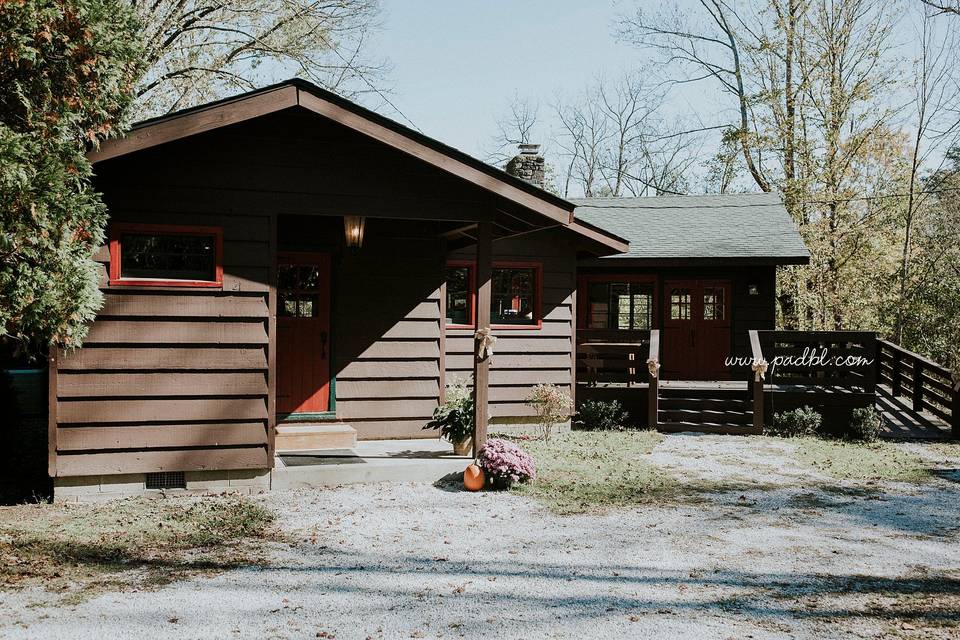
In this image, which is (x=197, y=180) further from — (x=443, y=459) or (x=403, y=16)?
(x=403, y=16)

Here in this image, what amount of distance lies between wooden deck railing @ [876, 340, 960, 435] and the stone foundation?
32.3 ft

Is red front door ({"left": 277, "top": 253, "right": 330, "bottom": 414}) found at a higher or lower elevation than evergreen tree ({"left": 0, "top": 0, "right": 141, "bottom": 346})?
lower

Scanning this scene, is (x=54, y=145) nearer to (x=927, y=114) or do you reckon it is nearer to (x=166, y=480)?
(x=166, y=480)

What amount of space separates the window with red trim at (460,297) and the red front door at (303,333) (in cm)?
245

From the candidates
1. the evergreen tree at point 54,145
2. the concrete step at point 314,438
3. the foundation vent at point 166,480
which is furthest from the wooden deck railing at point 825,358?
the evergreen tree at point 54,145

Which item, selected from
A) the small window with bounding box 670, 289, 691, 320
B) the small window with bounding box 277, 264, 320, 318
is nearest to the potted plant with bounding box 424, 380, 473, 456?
the small window with bounding box 277, 264, 320, 318

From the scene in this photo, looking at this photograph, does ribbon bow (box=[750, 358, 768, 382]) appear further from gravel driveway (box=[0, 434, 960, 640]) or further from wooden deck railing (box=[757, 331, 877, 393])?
gravel driveway (box=[0, 434, 960, 640])

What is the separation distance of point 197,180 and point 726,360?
1034 centimetres

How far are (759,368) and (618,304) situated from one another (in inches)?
148

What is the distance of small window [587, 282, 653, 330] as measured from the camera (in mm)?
14844

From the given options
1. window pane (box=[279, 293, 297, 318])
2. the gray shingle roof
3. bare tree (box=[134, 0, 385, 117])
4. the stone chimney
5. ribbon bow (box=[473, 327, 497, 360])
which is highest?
bare tree (box=[134, 0, 385, 117])

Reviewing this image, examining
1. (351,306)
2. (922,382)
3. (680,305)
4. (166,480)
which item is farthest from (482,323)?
(922,382)

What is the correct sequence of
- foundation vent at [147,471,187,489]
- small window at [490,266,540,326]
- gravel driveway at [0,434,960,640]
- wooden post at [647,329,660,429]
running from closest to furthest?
gravel driveway at [0,434,960,640], foundation vent at [147,471,187,489], small window at [490,266,540,326], wooden post at [647,329,660,429]

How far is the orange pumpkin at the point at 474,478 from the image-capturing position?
304 inches
